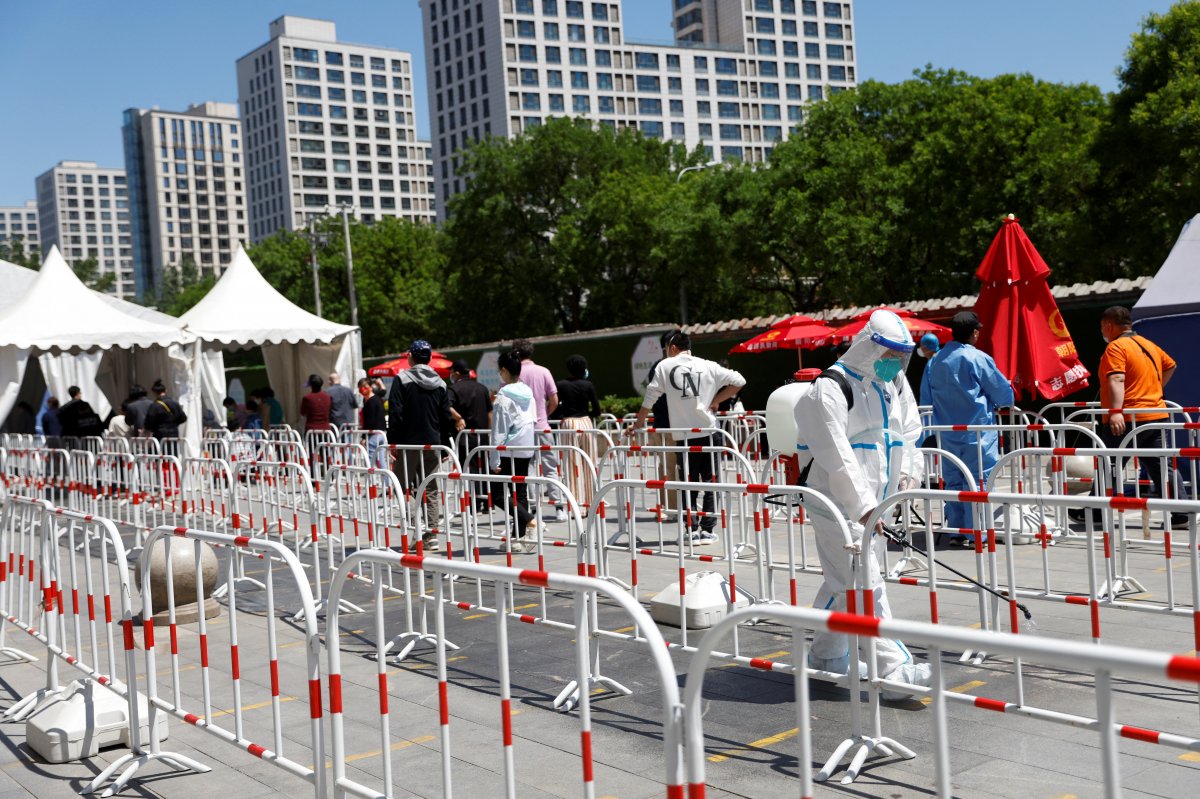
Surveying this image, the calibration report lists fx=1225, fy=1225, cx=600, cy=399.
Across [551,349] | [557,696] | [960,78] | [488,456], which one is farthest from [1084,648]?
[960,78]

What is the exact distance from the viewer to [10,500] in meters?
8.04

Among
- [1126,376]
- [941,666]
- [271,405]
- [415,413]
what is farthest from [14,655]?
[271,405]

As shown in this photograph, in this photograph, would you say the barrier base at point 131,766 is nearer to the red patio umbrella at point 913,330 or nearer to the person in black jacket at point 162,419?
the person in black jacket at point 162,419

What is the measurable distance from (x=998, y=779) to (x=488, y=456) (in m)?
7.05

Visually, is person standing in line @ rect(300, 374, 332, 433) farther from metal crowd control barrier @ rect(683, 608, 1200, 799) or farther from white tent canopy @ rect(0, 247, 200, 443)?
metal crowd control barrier @ rect(683, 608, 1200, 799)

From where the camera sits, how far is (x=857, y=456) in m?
6.23

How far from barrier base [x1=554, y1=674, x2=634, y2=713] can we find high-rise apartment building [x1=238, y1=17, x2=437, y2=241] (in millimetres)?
139789

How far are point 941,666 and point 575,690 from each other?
11.3ft

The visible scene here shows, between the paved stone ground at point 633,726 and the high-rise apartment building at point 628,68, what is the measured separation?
10070 cm

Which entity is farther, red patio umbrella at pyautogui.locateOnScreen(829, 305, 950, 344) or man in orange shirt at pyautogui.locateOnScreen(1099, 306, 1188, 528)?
red patio umbrella at pyautogui.locateOnScreen(829, 305, 950, 344)

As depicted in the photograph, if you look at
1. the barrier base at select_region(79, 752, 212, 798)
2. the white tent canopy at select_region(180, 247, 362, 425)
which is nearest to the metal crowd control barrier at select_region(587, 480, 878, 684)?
the barrier base at select_region(79, 752, 212, 798)

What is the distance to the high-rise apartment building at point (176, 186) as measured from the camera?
187250 mm

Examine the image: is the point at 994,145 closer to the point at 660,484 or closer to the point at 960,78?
the point at 960,78

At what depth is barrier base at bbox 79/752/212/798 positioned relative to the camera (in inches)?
217
